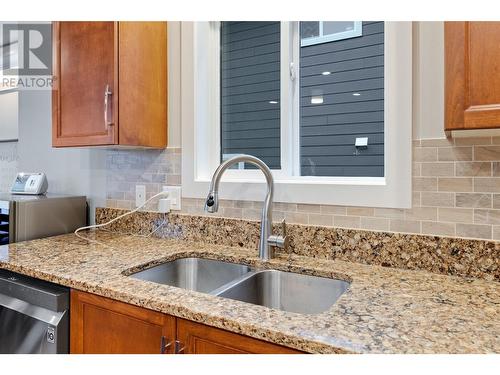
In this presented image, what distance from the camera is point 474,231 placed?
1.12m

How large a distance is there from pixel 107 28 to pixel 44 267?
103 centimetres

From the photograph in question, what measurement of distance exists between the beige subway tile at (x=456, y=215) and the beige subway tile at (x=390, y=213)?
12 centimetres

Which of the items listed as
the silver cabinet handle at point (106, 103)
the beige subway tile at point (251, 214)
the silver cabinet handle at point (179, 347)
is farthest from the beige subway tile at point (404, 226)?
the silver cabinet handle at point (106, 103)

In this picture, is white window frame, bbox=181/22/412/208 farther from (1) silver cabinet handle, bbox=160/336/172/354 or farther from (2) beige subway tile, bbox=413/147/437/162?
(1) silver cabinet handle, bbox=160/336/172/354

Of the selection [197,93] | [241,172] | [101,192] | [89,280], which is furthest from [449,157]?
[101,192]

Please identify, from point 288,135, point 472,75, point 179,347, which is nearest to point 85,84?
point 288,135

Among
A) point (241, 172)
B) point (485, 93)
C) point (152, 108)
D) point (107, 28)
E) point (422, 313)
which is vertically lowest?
point (422, 313)

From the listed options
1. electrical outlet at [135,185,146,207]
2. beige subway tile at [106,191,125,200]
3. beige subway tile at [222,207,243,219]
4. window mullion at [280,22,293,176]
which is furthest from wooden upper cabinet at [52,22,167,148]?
window mullion at [280,22,293,176]

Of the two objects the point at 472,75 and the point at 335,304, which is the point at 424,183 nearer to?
the point at 472,75

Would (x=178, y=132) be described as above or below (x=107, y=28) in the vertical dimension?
below

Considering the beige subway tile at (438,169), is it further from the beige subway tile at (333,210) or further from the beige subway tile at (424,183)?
the beige subway tile at (333,210)

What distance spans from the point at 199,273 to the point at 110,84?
91 centimetres

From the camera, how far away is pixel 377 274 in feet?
3.76

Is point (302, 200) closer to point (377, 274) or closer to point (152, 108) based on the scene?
point (377, 274)
